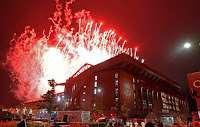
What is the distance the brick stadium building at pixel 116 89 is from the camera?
5184 cm

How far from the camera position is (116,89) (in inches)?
2099

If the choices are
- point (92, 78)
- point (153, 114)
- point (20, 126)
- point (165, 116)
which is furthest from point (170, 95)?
point (20, 126)

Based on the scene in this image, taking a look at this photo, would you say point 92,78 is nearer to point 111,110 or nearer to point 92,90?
point 92,90

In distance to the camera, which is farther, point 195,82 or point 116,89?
point 116,89

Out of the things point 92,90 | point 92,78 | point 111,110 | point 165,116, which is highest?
point 92,78

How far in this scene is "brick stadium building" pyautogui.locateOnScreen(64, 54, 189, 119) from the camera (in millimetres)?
51844

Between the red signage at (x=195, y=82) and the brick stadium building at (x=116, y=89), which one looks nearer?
the red signage at (x=195, y=82)

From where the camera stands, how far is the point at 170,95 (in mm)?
89688

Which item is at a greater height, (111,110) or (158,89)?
(158,89)

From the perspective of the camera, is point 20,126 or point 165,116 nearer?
point 20,126

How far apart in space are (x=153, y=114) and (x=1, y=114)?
54861 mm

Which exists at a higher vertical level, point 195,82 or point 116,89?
point 116,89

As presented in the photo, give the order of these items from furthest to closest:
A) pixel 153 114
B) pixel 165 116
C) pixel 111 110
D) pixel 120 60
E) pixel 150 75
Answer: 1. pixel 150 75
2. pixel 165 116
3. pixel 153 114
4. pixel 120 60
5. pixel 111 110

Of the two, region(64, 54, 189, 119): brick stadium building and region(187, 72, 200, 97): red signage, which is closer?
region(187, 72, 200, 97): red signage
